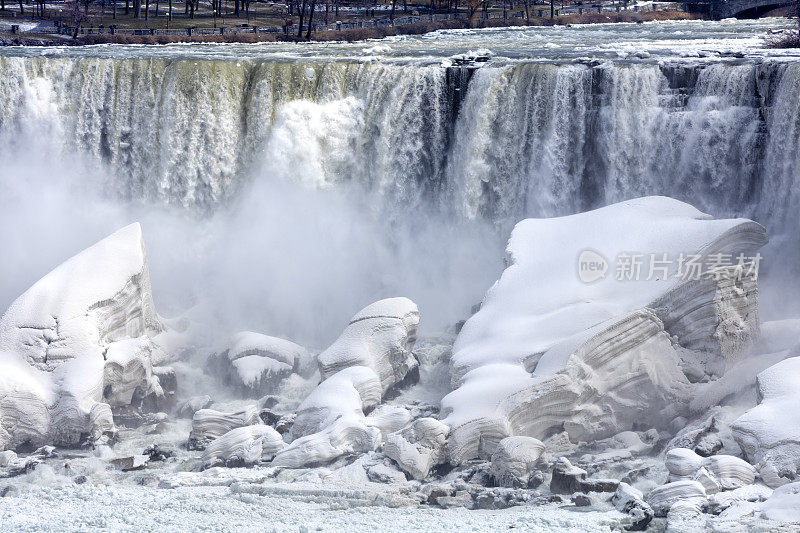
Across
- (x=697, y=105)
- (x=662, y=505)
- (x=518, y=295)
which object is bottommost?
(x=662, y=505)

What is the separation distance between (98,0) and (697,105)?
5409cm

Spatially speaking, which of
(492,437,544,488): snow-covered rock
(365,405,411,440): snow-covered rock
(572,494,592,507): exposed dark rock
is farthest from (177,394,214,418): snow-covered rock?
(572,494,592,507): exposed dark rock

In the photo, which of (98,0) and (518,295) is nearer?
(518,295)

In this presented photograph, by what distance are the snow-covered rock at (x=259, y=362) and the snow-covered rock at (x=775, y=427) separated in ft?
27.2

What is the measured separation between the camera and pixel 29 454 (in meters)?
16.9

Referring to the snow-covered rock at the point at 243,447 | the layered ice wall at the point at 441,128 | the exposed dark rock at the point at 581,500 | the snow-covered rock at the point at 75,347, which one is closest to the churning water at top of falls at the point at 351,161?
the layered ice wall at the point at 441,128

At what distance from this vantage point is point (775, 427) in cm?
1414

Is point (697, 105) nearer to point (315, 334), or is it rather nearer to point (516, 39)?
point (315, 334)

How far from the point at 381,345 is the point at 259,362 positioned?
243cm

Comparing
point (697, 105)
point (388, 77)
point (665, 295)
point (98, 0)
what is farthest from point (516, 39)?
point (98, 0)

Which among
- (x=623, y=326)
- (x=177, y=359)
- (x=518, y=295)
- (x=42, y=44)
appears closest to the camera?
(x=623, y=326)

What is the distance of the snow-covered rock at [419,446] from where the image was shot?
1486 cm

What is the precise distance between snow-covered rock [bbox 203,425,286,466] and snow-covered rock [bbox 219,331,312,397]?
2812 mm

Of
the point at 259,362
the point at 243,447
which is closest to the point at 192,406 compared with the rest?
the point at 259,362
